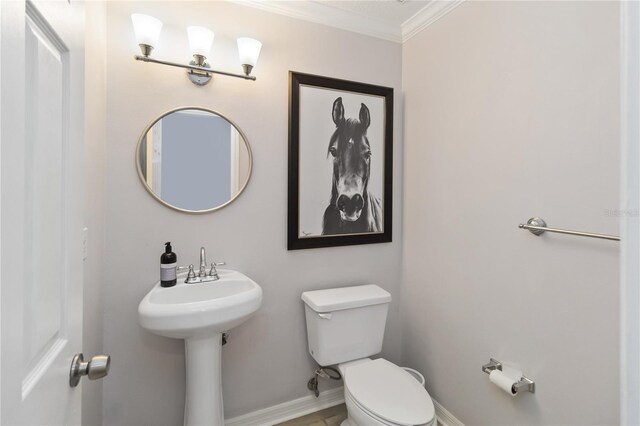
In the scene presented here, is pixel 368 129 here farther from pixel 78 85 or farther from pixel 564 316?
pixel 78 85

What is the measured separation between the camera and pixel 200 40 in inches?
57.9

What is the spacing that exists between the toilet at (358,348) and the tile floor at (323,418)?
0.10m

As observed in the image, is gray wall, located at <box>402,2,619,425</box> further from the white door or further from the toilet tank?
the white door

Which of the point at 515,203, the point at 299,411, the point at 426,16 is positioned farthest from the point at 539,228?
the point at 299,411

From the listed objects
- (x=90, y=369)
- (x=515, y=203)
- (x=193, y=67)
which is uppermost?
(x=193, y=67)

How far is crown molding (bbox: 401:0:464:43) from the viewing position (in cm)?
170

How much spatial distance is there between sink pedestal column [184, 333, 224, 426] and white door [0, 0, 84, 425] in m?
0.66

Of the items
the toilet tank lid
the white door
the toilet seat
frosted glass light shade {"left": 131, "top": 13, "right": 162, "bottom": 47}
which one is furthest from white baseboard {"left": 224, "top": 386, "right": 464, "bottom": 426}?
frosted glass light shade {"left": 131, "top": 13, "right": 162, "bottom": 47}

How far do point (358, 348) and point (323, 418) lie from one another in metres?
0.49

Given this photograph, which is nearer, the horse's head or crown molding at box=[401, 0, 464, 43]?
crown molding at box=[401, 0, 464, 43]

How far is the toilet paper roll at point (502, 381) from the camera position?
1327 mm

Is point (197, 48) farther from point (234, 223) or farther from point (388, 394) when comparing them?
point (388, 394)

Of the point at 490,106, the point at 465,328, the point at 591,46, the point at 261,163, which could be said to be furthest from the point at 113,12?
the point at 465,328

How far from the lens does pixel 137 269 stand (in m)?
1.51
